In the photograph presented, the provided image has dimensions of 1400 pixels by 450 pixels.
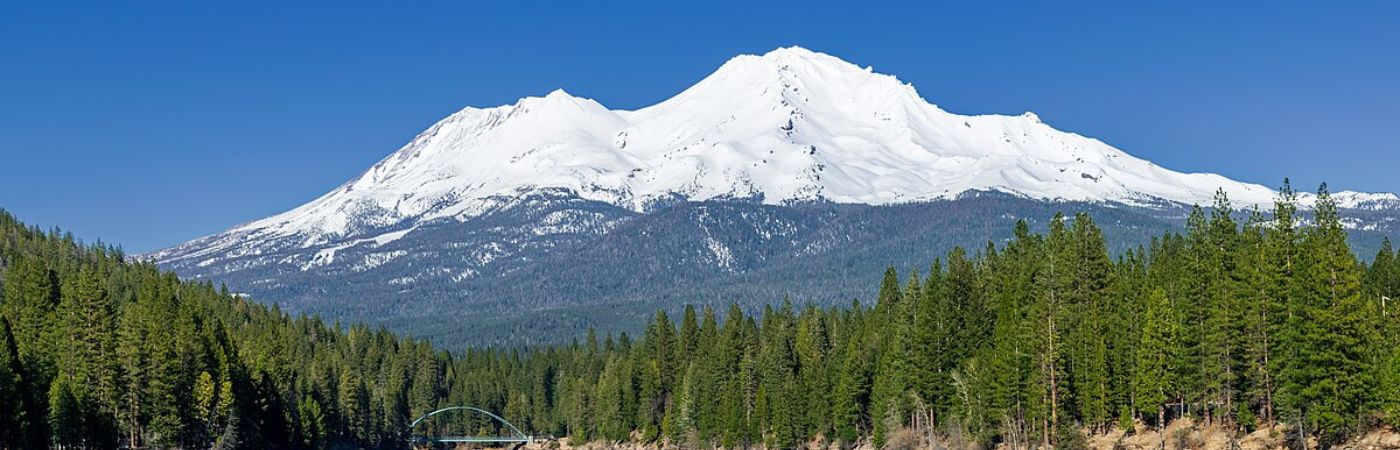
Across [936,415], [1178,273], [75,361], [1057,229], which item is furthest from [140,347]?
[1178,273]

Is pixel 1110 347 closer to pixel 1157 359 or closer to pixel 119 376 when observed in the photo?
pixel 1157 359

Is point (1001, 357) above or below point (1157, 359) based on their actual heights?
above

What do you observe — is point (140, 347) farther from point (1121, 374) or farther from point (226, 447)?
point (1121, 374)

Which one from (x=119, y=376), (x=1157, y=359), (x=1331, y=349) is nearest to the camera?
(x=1331, y=349)

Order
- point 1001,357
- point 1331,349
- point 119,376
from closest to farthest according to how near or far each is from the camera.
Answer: point 1331,349, point 1001,357, point 119,376

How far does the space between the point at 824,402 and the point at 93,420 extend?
58546 millimetres

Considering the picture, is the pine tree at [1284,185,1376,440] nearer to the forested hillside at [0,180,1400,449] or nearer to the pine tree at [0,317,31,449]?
the forested hillside at [0,180,1400,449]

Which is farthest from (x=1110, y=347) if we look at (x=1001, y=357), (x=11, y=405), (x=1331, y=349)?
(x=11, y=405)

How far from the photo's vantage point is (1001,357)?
10794 cm

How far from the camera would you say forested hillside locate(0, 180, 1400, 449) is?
85.4 m

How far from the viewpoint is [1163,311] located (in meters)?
98.8

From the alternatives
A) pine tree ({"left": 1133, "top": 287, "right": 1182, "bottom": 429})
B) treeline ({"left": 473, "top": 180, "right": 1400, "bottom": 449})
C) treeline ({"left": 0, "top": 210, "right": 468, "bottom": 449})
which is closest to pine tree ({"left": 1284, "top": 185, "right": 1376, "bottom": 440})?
treeline ({"left": 473, "top": 180, "right": 1400, "bottom": 449})

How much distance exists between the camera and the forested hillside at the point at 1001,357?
3361 inches

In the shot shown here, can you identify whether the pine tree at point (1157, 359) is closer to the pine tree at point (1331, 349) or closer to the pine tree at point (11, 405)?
the pine tree at point (1331, 349)
